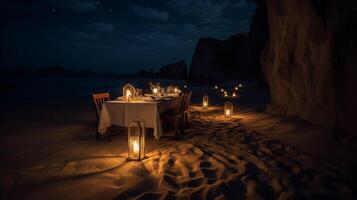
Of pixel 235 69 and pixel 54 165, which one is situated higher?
pixel 235 69

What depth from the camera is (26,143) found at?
214 inches

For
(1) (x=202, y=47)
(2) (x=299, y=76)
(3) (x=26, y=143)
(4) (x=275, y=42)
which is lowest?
(3) (x=26, y=143)

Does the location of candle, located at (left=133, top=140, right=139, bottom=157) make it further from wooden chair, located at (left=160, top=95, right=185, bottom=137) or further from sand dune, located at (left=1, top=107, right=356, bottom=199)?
wooden chair, located at (left=160, top=95, right=185, bottom=137)

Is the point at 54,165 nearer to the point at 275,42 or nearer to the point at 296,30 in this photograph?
the point at 296,30

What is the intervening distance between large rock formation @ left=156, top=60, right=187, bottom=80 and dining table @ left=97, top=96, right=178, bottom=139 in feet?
234

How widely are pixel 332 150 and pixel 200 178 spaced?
2668 mm

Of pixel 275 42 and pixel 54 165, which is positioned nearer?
pixel 54 165

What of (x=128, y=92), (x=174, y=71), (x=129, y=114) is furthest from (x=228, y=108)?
(x=174, y=71)

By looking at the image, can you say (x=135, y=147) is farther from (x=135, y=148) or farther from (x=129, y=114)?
(x=129, y=114)

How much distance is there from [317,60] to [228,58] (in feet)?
164

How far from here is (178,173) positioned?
3656mm

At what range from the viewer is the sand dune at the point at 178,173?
3043 millimetres

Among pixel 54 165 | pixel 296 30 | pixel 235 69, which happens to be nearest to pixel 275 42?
pixel 296 30

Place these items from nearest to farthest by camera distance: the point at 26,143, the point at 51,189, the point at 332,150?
the point at 51,189 < the point at 332,150 < the point at 26,143
